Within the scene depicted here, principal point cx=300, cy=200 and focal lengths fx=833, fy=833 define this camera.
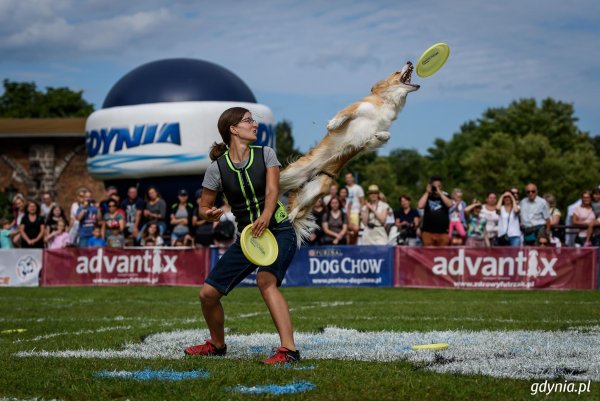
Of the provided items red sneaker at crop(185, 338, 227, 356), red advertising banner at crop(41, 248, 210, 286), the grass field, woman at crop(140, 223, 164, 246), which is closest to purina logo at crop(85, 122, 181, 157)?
woman at crop(140, 223, 164, 246)

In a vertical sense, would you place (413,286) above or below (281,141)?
below

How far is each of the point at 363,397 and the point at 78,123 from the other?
4316 centimetres

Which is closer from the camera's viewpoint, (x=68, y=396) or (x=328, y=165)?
(x=68, y=396)

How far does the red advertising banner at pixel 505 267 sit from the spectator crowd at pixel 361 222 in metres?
0.65

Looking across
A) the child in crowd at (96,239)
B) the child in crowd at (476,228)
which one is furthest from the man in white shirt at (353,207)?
the child in crowd at (96,239)

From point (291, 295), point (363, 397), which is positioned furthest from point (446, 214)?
point (363, 397)

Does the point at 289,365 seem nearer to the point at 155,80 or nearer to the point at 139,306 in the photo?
the point at 139,306

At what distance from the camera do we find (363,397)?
16.4 feet

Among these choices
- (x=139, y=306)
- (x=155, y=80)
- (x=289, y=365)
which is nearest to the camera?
(x=289, y=365)

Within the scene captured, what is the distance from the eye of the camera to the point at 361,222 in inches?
734

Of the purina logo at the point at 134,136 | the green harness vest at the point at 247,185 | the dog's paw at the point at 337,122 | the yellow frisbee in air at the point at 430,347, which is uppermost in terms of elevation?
the purina logo at the point at 134,136

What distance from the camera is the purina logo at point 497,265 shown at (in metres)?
15.8

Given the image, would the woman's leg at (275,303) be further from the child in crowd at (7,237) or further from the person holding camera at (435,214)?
the child in crowd at (7,237)

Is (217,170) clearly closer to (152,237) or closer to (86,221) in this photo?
(152,237)
